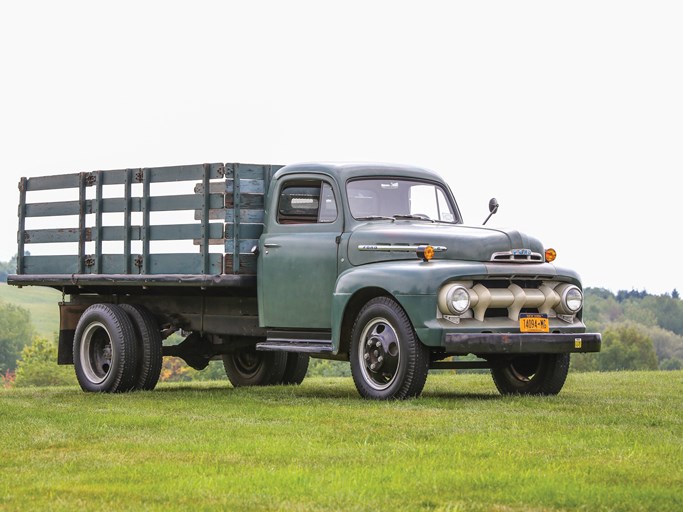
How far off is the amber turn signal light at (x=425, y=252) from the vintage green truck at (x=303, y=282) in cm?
4

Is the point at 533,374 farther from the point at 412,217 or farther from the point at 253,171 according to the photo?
the point at 253,171

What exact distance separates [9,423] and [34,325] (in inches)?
5523

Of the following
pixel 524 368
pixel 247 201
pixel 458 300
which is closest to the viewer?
pixel 458 300

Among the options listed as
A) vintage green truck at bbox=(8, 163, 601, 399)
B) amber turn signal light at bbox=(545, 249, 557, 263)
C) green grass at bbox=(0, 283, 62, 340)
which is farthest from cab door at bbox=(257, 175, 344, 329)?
green grass at bbox=(0, 283, 62, 340)

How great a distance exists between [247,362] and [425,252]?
477 cm

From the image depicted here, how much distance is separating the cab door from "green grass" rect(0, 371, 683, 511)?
37.7 inches

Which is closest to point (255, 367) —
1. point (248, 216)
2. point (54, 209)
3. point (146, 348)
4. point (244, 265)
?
point (146, 348)

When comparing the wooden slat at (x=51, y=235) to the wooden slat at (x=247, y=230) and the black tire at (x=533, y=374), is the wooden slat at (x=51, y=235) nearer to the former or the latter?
the wooden slat at (x=247, y=230)

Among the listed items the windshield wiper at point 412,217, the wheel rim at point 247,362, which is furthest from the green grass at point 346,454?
the wheel rim at point 247,362

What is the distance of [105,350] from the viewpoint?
14938 mm

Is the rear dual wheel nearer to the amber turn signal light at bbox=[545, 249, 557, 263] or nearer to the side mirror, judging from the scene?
the side mirror

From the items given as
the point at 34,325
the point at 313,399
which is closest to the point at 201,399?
the point at 313,399

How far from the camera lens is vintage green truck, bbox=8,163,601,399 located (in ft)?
38.7

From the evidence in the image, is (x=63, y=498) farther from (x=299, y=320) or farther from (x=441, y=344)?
(x=299, y=320)
